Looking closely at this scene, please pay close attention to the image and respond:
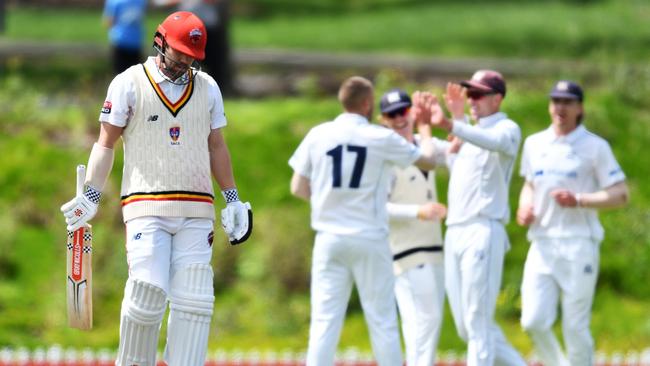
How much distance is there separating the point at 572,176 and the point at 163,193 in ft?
11.3

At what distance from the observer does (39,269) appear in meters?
16.2

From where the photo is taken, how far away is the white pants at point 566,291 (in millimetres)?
11180

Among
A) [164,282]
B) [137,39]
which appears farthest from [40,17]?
[164,282]

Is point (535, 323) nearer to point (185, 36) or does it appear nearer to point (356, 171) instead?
point (356, 171)

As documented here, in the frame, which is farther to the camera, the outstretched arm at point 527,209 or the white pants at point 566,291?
the outstretched arm at point 527,209

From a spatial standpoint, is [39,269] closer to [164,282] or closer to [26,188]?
[26,188]

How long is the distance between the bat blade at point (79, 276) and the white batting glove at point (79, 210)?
0.08 metres

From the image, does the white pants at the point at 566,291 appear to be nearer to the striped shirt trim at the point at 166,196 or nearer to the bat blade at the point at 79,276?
the striped shirt trim at the point at 166,196

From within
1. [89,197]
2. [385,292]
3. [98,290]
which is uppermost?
[89,197]

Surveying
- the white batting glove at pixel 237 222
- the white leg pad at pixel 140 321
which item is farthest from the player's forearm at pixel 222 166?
the white leg pad at pixel 140 321

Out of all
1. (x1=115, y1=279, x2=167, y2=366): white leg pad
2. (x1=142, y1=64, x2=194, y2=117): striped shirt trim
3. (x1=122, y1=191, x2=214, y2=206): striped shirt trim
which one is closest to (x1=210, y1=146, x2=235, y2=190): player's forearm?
(x1=122, y1=191, x2=214, y2=206): striped shirt trim

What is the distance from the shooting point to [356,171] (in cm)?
1063

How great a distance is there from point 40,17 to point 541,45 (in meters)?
7.95

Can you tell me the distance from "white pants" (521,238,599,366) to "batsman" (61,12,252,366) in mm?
3030
